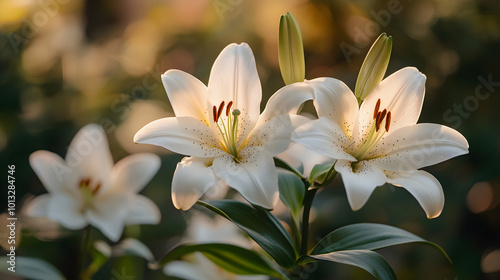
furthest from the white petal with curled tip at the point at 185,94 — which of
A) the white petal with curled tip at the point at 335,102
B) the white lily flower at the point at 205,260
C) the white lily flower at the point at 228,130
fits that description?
the white lily flower at the point at 205,260

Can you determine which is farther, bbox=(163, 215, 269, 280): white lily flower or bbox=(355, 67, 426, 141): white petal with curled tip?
bbox=(163, 215, 269, 280): white lily flower

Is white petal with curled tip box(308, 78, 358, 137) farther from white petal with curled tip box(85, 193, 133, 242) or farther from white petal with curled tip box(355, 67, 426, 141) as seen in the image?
white petal with curled tip box(85, 193, 133, 242)

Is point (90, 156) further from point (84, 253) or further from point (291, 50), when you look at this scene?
point (291, 50)

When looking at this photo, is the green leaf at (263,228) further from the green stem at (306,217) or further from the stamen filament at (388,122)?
the stamen filament at (388,122)

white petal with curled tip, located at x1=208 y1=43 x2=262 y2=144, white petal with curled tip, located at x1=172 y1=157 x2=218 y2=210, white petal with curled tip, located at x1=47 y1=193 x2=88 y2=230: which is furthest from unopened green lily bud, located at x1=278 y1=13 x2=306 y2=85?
white petal with curled tip, located at x1=47 y1=193 x2=88 y2=230

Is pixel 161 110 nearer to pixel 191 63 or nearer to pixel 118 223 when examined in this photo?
pixel 191 63
